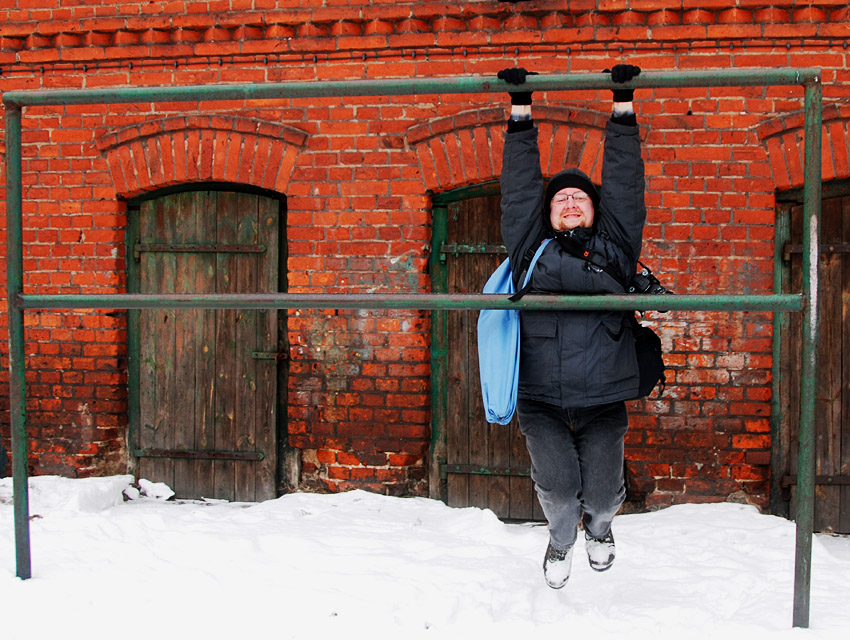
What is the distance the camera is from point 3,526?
12.5 feet


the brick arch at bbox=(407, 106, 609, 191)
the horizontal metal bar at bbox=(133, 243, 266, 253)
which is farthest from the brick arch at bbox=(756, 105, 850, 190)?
the horizontal metal bar at bbox=(133, 243, 266, 253)

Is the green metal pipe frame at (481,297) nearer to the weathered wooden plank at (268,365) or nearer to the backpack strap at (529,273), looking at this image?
the backpack strap at (529,273)

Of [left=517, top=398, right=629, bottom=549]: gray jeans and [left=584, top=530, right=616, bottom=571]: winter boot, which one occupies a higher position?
[left=517, top=398, right=629, bottom=549]: gray jeans

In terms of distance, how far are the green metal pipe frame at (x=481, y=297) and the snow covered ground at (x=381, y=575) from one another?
333mm

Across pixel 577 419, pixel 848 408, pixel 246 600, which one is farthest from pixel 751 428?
pixel 246 600

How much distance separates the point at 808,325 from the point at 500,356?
1000 mm

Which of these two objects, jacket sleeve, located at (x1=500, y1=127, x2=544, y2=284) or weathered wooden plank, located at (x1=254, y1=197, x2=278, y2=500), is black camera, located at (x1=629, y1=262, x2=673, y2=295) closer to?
jacket sleeve, located at (x1=500, y1=127, x2=544, y2=284)

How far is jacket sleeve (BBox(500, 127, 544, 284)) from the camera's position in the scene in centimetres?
273

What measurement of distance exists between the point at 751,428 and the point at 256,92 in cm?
330

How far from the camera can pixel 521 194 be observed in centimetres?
277

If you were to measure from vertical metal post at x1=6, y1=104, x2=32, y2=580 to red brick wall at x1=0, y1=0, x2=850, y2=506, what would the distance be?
1.86 m

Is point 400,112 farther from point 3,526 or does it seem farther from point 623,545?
point 3,526

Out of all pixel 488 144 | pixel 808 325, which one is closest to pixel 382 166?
pixel 488 144

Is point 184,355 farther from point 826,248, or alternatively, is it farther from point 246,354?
point 826,248
